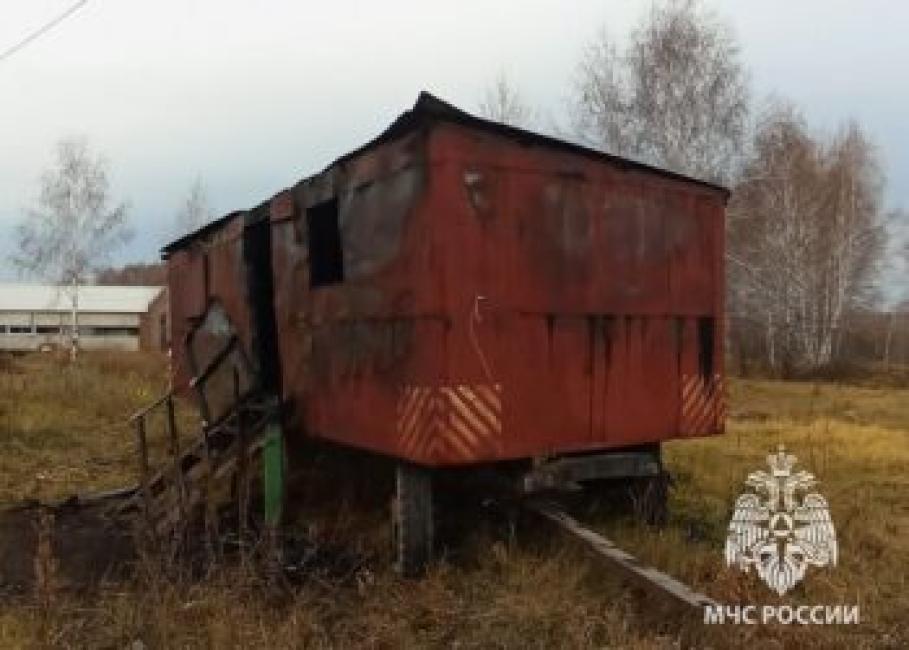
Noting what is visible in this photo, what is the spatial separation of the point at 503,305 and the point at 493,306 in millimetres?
89

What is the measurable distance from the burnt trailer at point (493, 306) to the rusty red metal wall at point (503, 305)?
0.01 metres

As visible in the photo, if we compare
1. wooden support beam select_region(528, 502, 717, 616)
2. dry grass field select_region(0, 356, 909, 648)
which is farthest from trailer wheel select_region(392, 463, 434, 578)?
wooden support beam select_region(528, 502, 717, 616)

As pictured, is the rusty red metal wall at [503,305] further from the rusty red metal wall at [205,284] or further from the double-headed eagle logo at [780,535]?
the rusty red metal wall at [205,284]

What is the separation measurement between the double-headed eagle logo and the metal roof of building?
6063cm

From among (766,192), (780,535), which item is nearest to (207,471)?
→ (780,535)

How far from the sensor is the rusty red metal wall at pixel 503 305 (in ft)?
Result: 21.0

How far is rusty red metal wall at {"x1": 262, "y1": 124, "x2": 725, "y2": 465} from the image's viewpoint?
21.0ft

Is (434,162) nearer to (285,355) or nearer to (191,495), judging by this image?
(285,355)

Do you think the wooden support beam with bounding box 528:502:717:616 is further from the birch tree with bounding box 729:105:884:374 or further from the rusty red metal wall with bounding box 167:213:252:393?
the birch tree with bounding box 729:105:884:374

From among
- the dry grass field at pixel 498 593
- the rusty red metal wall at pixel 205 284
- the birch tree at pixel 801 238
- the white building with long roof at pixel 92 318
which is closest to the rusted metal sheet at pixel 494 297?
the dry grass field at pixel 498 593

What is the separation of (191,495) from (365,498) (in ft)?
4.66

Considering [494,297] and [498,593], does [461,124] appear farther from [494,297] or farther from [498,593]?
[498,593]

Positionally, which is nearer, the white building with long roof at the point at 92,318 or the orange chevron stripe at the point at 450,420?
the orange chevron stripe at the point at 450,420

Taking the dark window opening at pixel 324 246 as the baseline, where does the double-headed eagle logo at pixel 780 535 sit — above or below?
below
